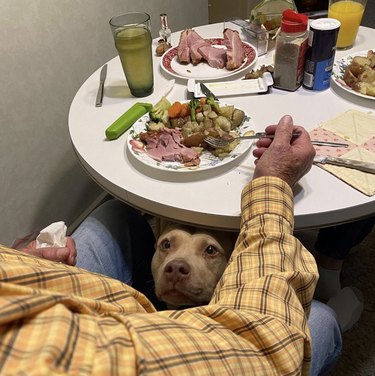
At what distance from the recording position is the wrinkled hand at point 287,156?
83cm

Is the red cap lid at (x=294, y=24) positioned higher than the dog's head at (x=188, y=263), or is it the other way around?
the red cap lid at (x=294, y=24)

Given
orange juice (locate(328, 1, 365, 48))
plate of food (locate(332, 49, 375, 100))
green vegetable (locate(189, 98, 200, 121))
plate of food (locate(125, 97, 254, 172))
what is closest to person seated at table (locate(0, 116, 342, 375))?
plate of food (locate(125, 97, 254, 172))

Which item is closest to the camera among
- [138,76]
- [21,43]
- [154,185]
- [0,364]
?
[0,364]

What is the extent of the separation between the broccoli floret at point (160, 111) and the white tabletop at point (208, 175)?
0.28ft

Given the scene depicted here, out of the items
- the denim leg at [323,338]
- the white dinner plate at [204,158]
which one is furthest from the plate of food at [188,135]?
the denim leg at [323,338]

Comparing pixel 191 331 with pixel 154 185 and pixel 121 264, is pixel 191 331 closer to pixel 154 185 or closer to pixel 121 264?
pixel 154 185

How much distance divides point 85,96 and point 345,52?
778 mm

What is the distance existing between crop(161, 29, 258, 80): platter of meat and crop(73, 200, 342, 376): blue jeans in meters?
0.45

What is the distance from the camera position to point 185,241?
0.94 meters

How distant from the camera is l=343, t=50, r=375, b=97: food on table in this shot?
42.8 inches

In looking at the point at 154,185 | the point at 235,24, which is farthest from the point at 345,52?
the point at 154,185

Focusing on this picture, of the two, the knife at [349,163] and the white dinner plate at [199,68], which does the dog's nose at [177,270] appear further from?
the white dinner plate at [199,68]

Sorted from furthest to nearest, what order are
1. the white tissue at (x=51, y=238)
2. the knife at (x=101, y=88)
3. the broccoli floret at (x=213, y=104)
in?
the knife at (x=101, y=88), the broccoli floret at (x=213, y=104), the white tissue at (x=51, y=238)

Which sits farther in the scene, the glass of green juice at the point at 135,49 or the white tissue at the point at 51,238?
the glass of green juice at the point at 135,49
